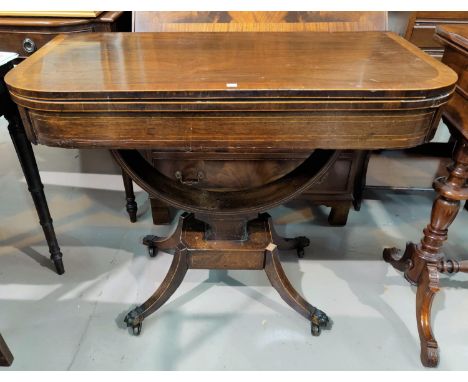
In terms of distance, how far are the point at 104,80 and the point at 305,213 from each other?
1229mm

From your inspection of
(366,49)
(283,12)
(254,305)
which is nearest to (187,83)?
(366,49)

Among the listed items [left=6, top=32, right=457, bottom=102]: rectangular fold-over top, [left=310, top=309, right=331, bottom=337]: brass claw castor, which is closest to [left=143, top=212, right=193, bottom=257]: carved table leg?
[left=310, top=309, right=331, bottom=337]: brass claw castor

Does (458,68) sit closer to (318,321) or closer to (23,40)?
(318,321)

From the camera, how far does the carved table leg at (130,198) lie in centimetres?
160

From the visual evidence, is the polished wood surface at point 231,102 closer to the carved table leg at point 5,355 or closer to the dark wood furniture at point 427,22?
the carved table leg at point 5,355

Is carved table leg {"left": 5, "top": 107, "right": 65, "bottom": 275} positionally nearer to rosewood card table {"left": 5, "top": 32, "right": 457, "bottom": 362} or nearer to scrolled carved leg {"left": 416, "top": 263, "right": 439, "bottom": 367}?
rosewood card table {"left": 5, "top": 32, "right": 457, "bottom": 362}

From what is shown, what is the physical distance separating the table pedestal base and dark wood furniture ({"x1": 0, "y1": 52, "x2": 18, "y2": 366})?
344 mm

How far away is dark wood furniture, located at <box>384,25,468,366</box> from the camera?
99 cm

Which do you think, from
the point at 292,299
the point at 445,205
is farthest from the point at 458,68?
the point at 292,299

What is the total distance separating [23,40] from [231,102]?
36.9 inches

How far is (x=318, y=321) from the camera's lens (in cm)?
123

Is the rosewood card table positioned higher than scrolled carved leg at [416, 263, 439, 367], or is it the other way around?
the rosewood card table

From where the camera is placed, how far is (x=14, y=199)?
193cm

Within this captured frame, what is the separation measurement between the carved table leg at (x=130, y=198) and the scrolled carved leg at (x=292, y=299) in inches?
27.9
